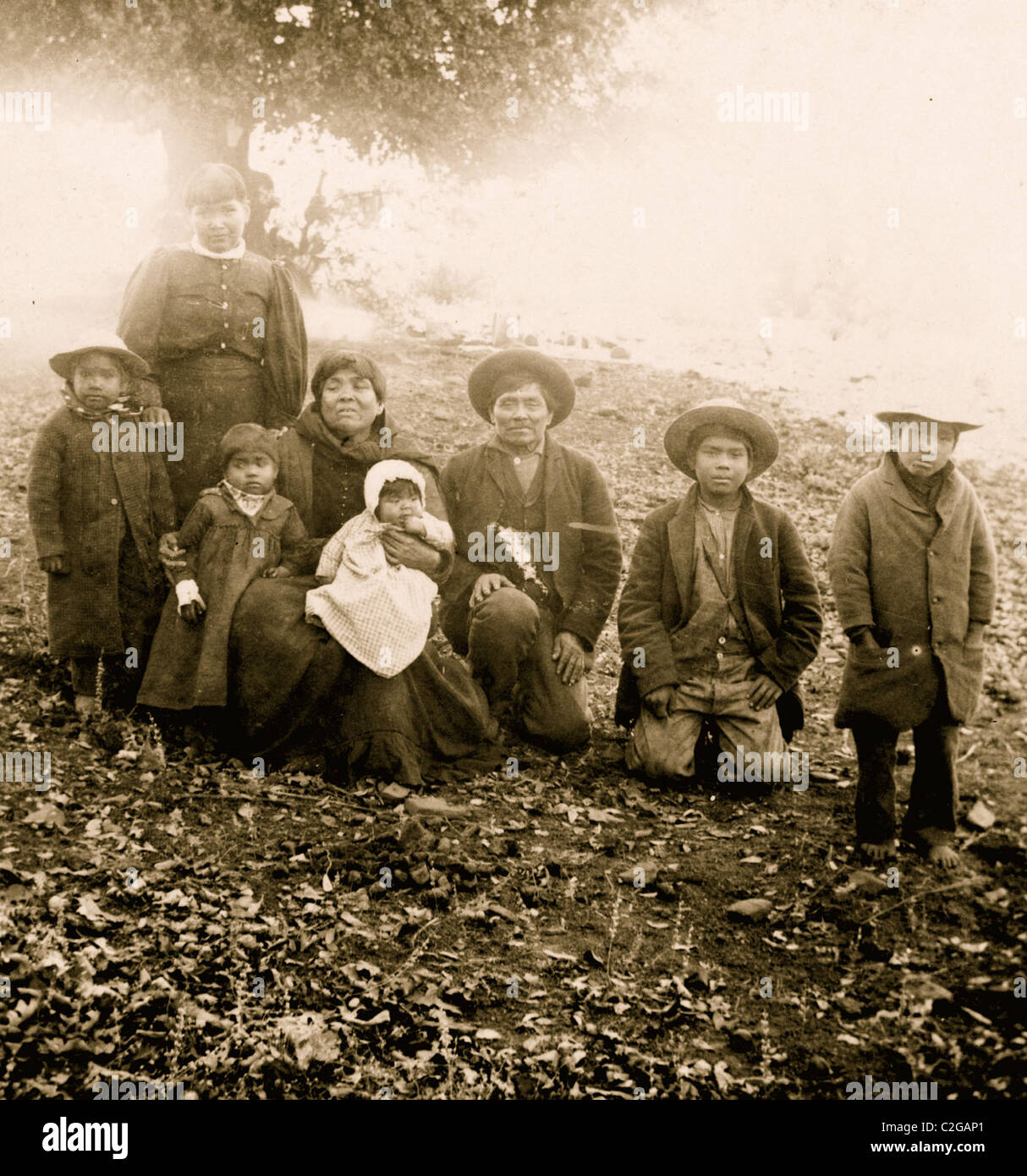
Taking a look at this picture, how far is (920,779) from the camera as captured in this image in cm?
498

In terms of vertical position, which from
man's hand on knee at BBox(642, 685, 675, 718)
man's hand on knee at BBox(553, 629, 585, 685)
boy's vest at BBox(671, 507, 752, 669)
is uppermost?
boy's vest at BBox(671, 507, 752, 669)

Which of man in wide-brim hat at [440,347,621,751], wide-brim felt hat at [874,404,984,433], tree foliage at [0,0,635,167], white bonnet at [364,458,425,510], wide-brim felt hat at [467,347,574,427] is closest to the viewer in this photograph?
wide-brim felt hat at [874,404,984,433]

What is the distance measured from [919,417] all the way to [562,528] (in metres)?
2.02

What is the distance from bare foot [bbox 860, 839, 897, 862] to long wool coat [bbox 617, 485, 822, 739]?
3.39ft

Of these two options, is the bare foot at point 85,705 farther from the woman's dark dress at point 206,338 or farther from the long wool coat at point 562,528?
the long wool coat at point 562,528

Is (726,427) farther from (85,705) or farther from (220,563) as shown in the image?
(85,705)

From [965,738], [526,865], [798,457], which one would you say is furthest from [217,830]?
[798,457]

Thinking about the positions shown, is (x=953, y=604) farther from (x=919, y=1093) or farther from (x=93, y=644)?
(x=93, y=644)

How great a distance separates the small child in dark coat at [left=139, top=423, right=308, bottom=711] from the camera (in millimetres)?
5465

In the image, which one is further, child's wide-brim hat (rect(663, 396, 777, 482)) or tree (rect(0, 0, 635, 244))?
tree (rect(0, 0, 635, 244))

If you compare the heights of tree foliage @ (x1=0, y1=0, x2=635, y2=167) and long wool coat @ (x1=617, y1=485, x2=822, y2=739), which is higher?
tree foliage @ (x1=0, y1=0, x2=635, y2=167)

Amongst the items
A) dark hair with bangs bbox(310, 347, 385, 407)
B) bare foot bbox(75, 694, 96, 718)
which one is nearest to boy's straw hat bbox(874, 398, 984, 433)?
dark hair with bangs bbox(310, 347, 385, 407)

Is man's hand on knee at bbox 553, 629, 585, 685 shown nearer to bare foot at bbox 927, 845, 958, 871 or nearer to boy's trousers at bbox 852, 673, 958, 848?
boy's trousers at bbox 852, 673, 958, 848

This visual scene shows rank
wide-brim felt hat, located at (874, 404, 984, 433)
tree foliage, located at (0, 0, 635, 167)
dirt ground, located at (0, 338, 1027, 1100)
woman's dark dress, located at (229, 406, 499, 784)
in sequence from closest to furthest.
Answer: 1. dirt ground, located at (0, 338, 1027, 1100)
2. wide-brim felt hat, located at (874, 404, 984, 433)
3. woman's dark dress, located at (229, 406, 499, 784)
4. tree foliage, located at (0, 0, 635, 167)
